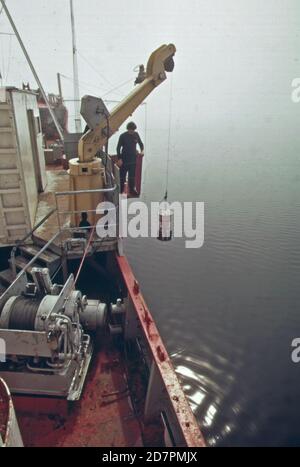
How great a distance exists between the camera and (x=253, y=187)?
28312mm

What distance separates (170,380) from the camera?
352 cm

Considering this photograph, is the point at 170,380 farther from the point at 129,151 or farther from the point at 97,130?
the point at 129,151

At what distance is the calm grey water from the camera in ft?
25.8

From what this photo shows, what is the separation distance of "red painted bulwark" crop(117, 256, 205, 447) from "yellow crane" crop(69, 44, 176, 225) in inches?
87.6

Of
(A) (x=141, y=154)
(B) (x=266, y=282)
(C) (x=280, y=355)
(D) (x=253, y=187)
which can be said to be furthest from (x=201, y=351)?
(D) (x=253, y=187)

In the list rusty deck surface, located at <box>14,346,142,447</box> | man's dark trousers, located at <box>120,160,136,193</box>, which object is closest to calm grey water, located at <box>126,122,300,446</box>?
rusty deck surface, located at <box>14,346,142,447</box>

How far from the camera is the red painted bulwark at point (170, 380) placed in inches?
117

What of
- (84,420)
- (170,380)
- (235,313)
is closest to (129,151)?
(170,380)

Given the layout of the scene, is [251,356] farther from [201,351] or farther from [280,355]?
[201,351]

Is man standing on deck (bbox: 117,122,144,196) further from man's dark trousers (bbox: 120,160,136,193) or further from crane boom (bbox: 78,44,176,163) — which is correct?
crane boom (bbox: 78,44,176,163)

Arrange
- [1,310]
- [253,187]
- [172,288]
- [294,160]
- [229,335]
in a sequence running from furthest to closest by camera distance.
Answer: [294,160]
[253,187]
[172,288]
[229,335]
[1,310]

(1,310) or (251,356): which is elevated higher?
(1,310)
